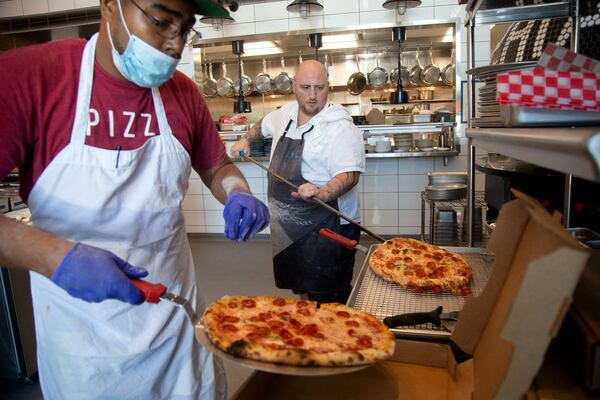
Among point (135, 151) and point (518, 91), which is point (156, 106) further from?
point (518, 91)

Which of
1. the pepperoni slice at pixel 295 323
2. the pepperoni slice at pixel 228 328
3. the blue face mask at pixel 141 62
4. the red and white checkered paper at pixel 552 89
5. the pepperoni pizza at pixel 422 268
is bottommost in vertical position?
the pepperoni pizza at pixel 422 268

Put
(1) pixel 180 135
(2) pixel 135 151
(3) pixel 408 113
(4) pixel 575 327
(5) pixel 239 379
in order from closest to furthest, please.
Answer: (4) pixel 575 327 < (2) pixel 135 151 < (1) pixel 180 135 < (5) pixel 239 379 < (3) pixel 408 113

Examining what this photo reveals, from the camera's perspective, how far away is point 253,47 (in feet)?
19.4

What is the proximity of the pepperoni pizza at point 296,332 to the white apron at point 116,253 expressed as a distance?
0.28 metres

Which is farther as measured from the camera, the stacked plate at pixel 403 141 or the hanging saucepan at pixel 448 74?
the hanging saucepan at pixel 448 74

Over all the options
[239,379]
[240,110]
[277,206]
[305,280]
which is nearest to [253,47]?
[240,110]

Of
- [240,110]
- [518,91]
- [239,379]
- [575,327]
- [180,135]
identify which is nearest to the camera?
[575,327]

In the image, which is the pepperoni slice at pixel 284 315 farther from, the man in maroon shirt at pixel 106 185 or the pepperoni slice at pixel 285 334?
the man in maroon shirt at pixel 106 185

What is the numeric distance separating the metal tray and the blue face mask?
90 cm

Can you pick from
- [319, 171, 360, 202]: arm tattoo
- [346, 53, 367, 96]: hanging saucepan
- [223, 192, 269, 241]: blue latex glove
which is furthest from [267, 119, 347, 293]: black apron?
[346, 53, 367, 96]: hanging saucepan

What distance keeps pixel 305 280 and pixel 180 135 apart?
1.54 meters

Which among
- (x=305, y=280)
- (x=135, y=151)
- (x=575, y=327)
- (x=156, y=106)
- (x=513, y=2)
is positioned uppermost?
(x=513, y=2)

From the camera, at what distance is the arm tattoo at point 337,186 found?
2.47m

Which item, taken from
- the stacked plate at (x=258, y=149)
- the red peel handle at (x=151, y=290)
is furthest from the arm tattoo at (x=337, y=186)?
the stacked plate at (x=258, y=149)
